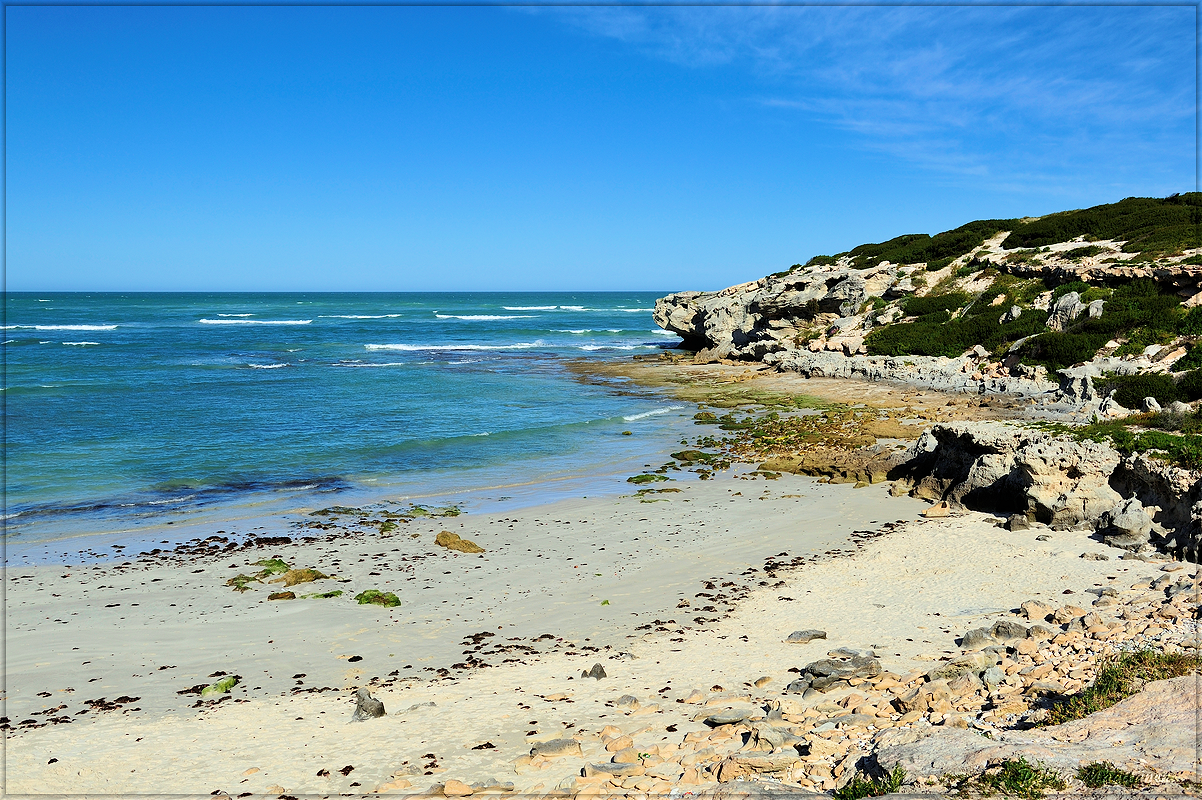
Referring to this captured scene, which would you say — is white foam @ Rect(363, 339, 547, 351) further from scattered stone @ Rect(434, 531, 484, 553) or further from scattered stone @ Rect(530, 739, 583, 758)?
scattered stone @ Rect(530, 739, 583, 758)

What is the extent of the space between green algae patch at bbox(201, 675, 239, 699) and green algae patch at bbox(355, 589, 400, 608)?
2.48 m

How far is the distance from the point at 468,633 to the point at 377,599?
194 centimetres

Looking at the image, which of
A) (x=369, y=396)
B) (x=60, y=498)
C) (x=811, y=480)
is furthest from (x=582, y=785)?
(x=369, y=396)

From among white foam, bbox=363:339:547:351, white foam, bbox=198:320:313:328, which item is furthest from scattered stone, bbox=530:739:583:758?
white foam, bbox=198:320:313:328

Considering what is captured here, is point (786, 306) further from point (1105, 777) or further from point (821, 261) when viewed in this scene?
point (1105, 777)

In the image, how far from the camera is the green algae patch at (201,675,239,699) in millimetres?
8727

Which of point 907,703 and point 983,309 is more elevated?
point 983,309

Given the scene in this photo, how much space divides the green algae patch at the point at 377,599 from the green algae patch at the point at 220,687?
248 cm

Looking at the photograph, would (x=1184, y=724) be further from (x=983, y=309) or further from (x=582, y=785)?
(x=983, y=309)

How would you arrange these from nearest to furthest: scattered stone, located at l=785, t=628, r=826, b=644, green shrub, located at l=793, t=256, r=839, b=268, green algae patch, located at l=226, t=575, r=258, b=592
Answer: scattered stone, located at l=785, t=628, r=826, b=644, green algae patch, located at l=226, t=575, r=258, b=592, green shrub, located at l=793, t=256, r=839, b=268

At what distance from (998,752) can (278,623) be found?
9.37 meters

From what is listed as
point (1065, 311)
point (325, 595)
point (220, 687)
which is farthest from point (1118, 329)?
point (220, 687)

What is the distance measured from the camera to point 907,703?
22.9 ft

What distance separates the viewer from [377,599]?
11344mm
